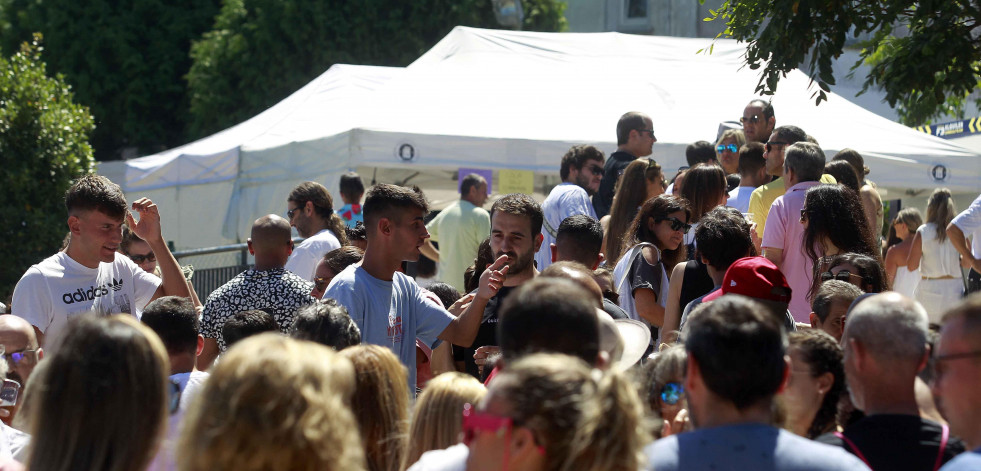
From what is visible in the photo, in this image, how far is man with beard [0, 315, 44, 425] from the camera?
15.9 ft

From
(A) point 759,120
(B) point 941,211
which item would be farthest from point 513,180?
(B) point 941,211

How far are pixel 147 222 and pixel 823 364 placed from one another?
357 centimetres

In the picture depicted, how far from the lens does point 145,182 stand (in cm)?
1491

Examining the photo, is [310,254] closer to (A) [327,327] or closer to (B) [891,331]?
(A) [327,327]

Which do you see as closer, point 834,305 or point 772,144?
point 834,305

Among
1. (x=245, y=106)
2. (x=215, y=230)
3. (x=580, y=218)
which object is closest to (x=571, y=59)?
(x=215, y=230)

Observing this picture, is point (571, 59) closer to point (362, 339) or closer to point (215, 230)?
point (215, 230)

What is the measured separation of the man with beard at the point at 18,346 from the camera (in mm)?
4852

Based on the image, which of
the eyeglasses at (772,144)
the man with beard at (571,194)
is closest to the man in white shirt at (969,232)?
the eyeglasses at (772,144)

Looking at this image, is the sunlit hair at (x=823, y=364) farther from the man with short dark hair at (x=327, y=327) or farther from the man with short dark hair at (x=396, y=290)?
the man with short dark hair at (x=327, y=327)

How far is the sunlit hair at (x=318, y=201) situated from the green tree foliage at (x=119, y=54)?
70.2ft

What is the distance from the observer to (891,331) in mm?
3158

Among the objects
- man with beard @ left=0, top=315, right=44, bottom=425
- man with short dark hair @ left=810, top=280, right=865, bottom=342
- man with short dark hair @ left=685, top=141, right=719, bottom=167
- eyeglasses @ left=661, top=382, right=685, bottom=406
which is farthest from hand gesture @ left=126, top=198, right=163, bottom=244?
man with short dark hair @ left=685, top=141, right=719, bottom=167

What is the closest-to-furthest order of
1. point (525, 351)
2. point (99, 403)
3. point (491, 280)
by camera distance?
point (99, 403) < point (525, 351) < point (491, 280)
